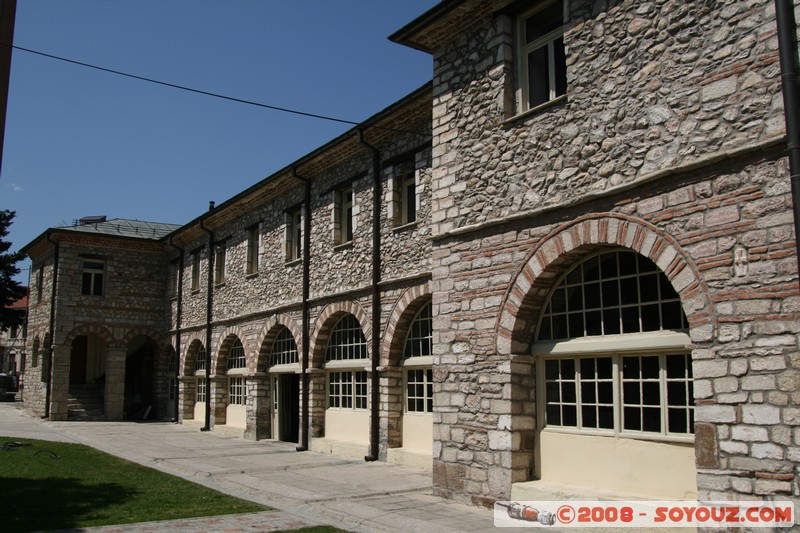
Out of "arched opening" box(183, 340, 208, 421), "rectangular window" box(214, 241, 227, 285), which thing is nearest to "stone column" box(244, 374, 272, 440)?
"rectangular window" box(214, 241, 227, 285)

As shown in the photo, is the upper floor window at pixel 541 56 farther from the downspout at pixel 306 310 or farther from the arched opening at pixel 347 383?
the downspout at pixel 306 310

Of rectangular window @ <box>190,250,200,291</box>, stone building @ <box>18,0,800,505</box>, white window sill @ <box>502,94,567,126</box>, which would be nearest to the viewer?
stone building @ <box>18,0,800,505</box>

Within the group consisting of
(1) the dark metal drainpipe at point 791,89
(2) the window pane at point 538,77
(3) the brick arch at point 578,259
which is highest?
(2) the window pane at point 538,77

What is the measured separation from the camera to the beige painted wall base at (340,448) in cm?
1395

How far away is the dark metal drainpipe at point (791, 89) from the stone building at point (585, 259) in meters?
0.14

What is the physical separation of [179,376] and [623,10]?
19.8 metres

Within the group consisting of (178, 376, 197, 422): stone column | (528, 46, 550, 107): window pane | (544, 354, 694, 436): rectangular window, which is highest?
(528, 46, 550, 107): window pane

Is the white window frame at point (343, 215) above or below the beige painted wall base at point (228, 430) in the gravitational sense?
above

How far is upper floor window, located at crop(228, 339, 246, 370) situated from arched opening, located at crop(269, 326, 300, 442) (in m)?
2.24

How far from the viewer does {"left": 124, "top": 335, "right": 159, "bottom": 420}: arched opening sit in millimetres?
26447

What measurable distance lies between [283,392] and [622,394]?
1186 centimetres

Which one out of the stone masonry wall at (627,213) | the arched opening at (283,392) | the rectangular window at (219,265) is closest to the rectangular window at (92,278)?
the rectangular window at (219,265)

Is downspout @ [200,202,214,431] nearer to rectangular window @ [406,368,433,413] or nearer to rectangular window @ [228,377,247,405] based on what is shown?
rectangular window @ [228,377,247,405]

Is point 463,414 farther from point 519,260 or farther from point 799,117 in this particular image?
point 799,117
